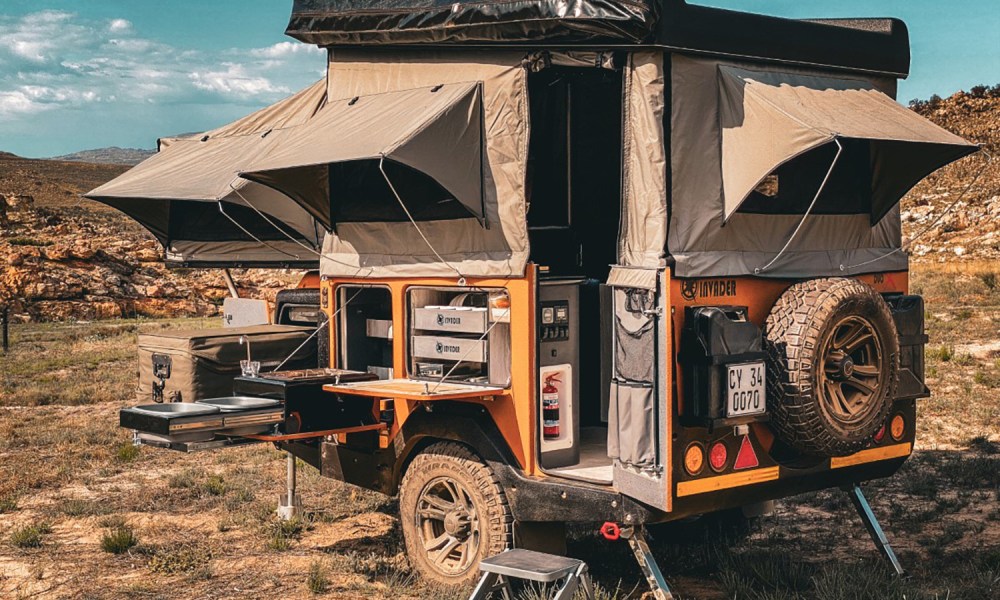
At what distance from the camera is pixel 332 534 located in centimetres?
852

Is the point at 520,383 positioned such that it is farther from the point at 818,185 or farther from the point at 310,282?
the point at 310,282

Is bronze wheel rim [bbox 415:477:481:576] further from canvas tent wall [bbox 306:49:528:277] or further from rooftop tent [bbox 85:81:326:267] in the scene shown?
rooftop tent [bbox 85:81:326:267]

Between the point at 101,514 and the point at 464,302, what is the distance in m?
4.31

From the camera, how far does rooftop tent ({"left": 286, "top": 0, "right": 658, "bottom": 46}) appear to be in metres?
5.64

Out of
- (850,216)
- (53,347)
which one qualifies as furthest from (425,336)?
(53,347)

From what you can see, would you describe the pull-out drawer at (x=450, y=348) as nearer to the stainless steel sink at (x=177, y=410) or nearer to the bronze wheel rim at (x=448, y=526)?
the bronze wheel rim at (x=448, y=526)

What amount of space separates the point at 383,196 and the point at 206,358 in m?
1.75

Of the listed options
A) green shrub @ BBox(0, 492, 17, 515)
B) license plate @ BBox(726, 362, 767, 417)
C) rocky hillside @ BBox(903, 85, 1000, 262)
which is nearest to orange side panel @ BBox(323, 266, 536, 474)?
license plate @ BBox(726, 362, 767, 417)

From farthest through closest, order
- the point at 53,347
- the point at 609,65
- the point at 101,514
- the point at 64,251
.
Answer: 1. the point at 64,251
2. the point at 53,347
3. the point at 101,514
4. the point at 609,65

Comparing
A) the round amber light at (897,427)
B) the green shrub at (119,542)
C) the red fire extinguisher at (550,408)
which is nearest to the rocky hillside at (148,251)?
the green shrub at (119,542)

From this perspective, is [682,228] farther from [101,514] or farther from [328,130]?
[101,514]

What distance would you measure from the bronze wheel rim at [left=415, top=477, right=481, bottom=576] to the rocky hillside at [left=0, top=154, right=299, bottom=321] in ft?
74.1

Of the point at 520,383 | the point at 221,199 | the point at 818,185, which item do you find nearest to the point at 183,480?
the point at 221,199

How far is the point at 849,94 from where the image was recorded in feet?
21.0
